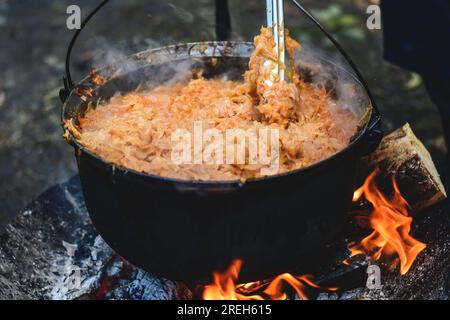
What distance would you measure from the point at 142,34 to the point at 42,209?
4287 millimetres

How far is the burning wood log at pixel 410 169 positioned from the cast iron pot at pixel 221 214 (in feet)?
1.81

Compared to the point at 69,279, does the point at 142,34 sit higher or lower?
higher

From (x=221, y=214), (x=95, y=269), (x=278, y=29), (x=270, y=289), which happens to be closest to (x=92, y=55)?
(x=95, y=269)

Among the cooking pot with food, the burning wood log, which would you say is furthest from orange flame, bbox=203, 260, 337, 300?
the burning wood log

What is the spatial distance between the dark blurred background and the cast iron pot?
8.64 ft

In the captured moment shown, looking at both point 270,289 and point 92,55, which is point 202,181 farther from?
point 92,55

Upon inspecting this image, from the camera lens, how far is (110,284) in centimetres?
320

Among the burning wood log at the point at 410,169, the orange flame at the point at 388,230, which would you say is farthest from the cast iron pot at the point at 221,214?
the burning wood log at the point at 410,169

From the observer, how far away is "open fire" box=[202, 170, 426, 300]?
9.75 feet

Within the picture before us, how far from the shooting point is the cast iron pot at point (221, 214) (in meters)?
2.28
